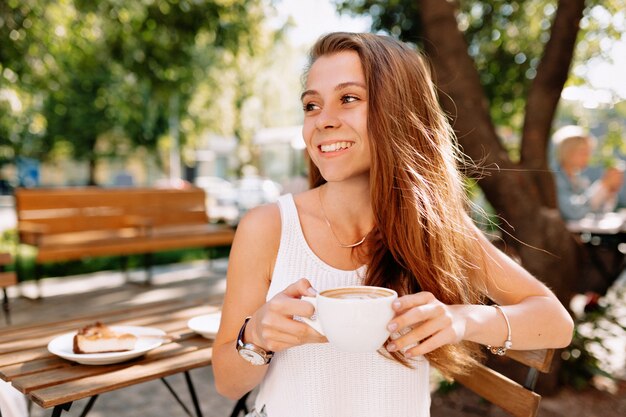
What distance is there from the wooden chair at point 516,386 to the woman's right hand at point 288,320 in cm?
99

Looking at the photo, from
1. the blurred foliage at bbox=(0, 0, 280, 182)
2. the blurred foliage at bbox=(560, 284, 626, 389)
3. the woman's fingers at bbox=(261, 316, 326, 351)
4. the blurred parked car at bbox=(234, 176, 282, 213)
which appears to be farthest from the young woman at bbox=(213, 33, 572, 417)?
the blurred parked car at bbox=(234, 176, 282, 213)

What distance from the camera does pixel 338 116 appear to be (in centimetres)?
157

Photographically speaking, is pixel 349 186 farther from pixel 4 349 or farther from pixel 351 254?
pixel 4 349

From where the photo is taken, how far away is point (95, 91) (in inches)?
883

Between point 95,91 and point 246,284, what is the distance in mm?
22820

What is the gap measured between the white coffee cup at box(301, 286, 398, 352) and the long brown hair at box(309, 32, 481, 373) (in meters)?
0.51

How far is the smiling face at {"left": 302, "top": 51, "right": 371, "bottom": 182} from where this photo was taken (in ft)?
5.15

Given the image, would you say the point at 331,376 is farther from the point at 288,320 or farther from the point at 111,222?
the point at 111,222

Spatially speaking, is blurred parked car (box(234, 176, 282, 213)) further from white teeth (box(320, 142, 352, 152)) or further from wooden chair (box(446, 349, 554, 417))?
white teeth (box(320, 142, 352, 152))

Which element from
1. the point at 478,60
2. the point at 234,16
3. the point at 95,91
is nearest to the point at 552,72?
the point at 478,60

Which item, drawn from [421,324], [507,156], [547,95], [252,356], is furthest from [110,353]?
[547,95]

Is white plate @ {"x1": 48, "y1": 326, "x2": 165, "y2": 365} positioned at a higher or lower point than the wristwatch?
lower

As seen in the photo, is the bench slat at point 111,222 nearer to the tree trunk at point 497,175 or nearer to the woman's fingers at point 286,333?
the tree trunk at point 497,175

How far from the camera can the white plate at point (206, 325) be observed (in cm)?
227
